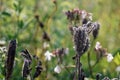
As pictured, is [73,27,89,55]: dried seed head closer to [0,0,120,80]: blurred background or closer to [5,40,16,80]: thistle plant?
[5,40,16,80]: thistle plant

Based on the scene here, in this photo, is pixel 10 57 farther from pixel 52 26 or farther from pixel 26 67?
pixel 52 26

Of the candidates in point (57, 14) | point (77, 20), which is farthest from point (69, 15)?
point (57, 14)

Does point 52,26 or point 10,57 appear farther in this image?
point 52,26

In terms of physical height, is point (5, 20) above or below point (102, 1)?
below

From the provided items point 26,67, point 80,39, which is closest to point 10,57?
point 26,67

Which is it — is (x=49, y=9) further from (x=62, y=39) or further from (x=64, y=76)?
(x=64, y=76)

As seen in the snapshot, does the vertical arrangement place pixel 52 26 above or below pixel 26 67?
above
